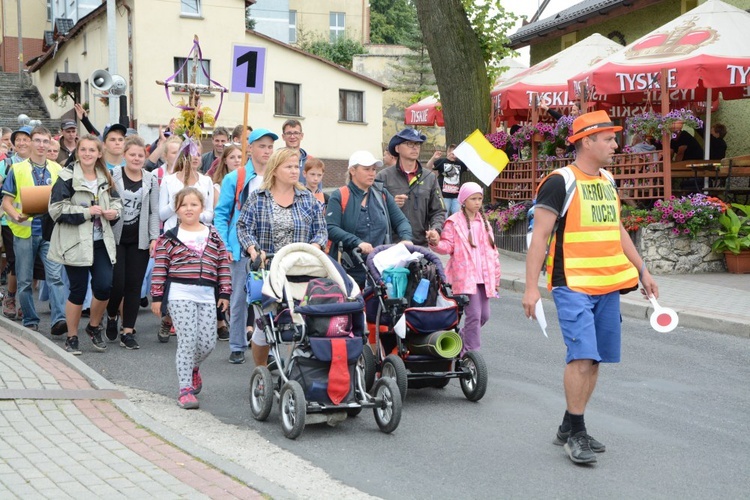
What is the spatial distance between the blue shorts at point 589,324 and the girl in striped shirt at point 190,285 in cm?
263

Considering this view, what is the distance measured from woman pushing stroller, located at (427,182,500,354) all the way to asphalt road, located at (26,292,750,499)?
0.54 meters

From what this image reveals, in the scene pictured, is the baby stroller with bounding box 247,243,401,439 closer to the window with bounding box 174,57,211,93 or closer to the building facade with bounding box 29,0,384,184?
the building facade with bounding box 29,0,384,184

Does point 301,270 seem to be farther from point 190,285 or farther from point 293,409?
point 293,409

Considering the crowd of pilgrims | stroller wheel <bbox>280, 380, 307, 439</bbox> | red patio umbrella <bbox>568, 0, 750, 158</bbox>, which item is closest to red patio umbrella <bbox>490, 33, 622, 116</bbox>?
red patio umbrella <bbox>568, 0, 750, 158</bbox>

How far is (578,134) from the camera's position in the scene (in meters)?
6.05

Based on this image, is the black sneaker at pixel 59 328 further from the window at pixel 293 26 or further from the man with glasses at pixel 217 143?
the window at pixel 293 26

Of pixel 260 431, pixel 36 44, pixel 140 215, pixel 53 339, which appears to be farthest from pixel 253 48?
pixel 36 44

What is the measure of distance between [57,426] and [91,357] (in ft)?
9.21

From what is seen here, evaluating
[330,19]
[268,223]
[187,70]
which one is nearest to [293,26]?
[330,19]

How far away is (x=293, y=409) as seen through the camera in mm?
6434

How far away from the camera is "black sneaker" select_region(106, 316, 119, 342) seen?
32.1ft

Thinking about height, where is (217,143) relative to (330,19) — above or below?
below

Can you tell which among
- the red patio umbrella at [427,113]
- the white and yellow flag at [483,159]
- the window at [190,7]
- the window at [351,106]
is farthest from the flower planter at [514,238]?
the window at [351,106]

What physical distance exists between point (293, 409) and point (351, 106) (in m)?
37.3
